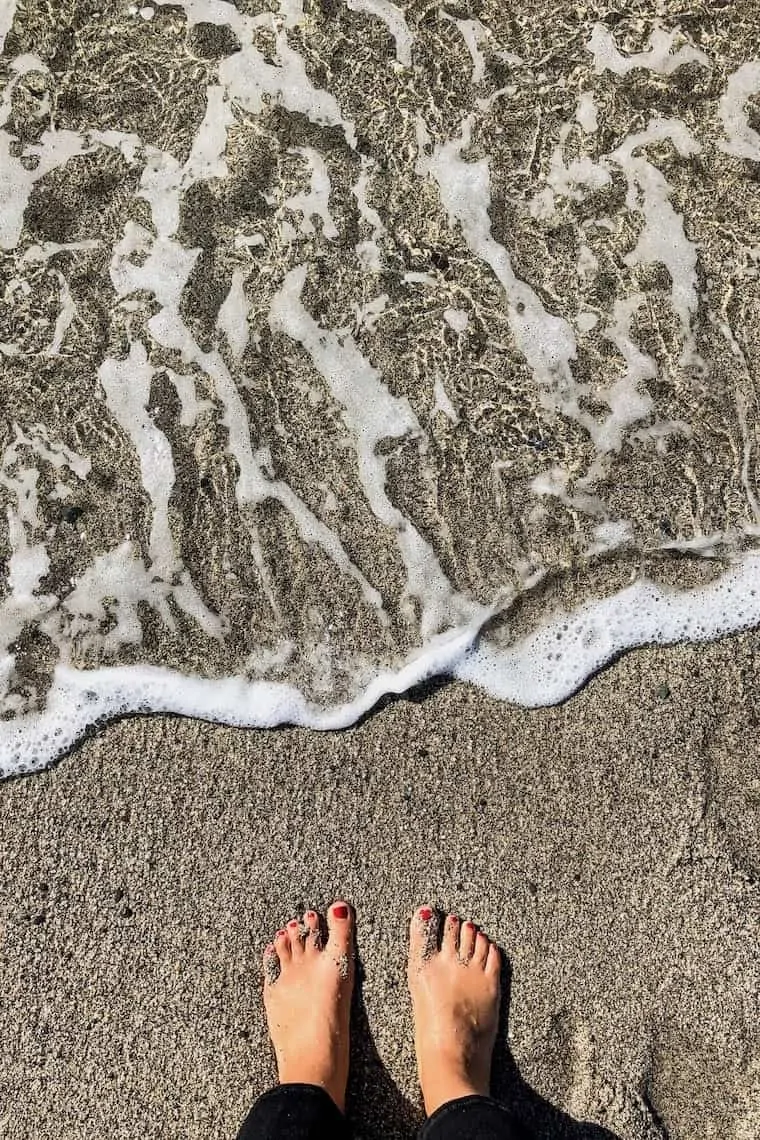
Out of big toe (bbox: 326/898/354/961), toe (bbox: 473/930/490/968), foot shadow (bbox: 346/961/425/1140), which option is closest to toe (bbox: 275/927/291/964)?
big toe (bbox: 326/898/354/961)

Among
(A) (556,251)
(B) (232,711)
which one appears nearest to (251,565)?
(B) (232,711)

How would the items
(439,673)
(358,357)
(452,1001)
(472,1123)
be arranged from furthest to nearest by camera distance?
(358,357) < (439,673) < (452,1001) < (472,1123)

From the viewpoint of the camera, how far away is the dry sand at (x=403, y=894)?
237 centimetres

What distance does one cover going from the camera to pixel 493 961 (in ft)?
7.97

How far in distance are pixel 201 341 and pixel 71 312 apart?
48cm

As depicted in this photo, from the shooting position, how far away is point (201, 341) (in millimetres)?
2635

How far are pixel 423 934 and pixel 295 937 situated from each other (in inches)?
16.7

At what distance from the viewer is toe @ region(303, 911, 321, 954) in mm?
2432

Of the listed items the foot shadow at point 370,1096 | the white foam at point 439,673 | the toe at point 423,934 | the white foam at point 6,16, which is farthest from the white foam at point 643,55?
the foot shadow at point 370,1096

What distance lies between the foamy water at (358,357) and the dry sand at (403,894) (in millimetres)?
182

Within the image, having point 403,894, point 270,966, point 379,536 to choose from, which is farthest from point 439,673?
point 270,966

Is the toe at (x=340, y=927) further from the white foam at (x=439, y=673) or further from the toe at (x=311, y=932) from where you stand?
the white foam at (x=439, y=673)

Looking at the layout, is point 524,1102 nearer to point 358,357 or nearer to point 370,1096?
point 370,1096

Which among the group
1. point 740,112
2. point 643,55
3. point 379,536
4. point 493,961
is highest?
point 643,55
